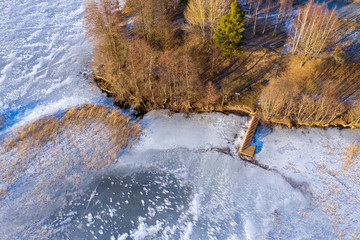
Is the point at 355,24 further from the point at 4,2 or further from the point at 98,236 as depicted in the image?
the point at 4,2

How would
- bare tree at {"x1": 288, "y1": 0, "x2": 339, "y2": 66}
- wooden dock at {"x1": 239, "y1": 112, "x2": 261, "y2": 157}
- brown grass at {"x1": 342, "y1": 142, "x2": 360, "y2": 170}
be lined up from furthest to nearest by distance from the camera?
bare tree at {"x1": 288, "y1": 0, "x2": 339, "y2": 66}, wooden dock at {"x1": 239, "y1": 112, "x2": 261, "y2": 157}, brown grass at {"x1": 342, "y1": 142, "x2": 360, "y2": 170}

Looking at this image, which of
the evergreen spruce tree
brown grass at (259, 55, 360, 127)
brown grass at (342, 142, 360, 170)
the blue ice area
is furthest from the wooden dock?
the evergreen spruce tree

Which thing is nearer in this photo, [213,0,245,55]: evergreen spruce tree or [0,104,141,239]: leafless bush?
[0,104,141,239]: leafless bush

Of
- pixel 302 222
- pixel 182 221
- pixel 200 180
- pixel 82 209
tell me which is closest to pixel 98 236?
pixel 82 209

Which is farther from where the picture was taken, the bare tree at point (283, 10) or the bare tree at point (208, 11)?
the bare tree at point (283, 10)

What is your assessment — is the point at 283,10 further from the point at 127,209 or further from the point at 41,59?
the point at 41,59

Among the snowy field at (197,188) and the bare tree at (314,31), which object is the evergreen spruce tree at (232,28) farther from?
the snowy field at (197,188)

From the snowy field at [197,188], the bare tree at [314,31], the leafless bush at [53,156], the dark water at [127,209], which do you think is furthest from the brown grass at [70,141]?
the bare tree at [314,31]

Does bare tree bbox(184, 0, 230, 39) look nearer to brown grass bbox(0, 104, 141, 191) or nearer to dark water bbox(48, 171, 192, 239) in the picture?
brown grass bbox(0, 104, 141, 191)
